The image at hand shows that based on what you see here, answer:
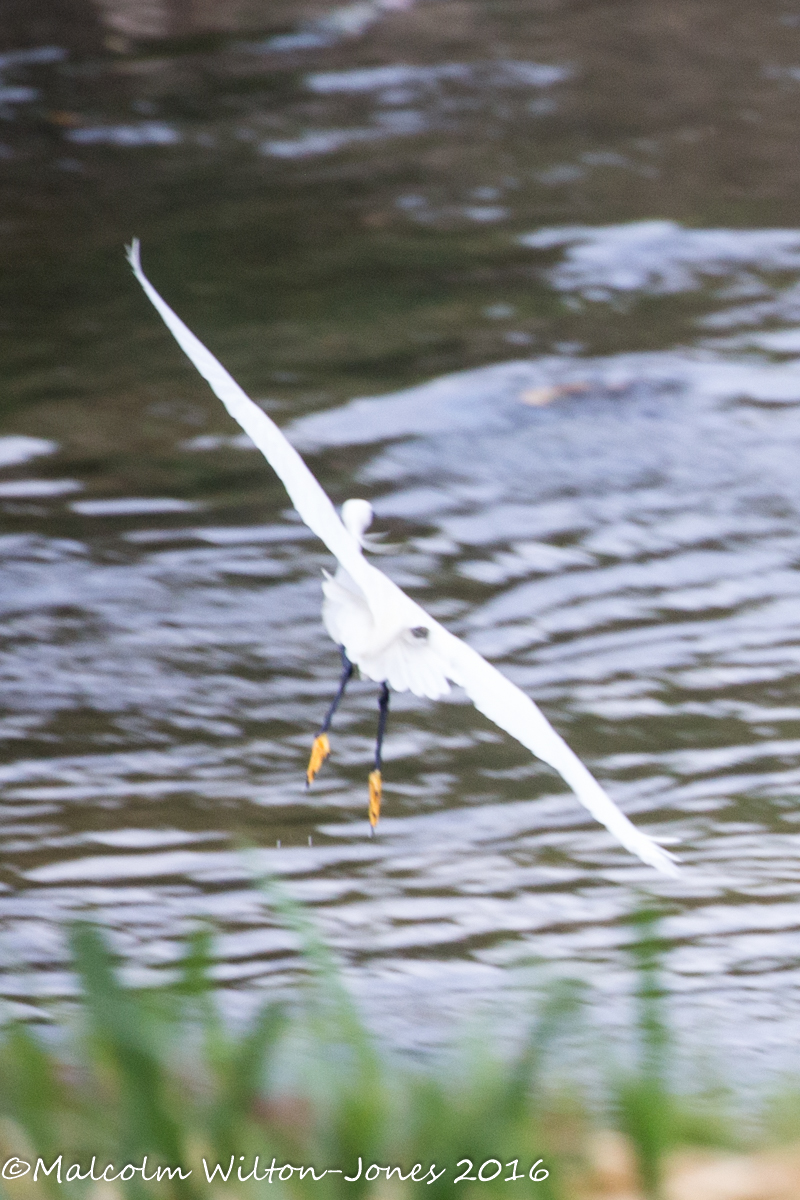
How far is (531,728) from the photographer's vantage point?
49.6 inches

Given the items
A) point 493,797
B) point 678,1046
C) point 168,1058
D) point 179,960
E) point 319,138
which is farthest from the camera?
point 319,138

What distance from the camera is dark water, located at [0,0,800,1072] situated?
2061 mm

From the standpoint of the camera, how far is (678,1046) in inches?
68.4

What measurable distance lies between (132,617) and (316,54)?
3.36 m

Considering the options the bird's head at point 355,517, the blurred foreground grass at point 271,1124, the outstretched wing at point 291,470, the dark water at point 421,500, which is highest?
the outstretched wing at point 291,470

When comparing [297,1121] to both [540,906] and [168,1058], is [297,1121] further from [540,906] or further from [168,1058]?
[540,906]

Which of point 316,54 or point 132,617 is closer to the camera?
point 132,617

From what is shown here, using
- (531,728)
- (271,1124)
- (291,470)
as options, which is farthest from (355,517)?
(271,1124)

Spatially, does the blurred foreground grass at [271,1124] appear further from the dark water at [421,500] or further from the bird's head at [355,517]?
the bird's head at [355,517]

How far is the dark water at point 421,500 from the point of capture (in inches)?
81.1

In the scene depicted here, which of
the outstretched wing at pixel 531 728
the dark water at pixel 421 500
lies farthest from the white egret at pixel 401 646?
the dark water at pixel 421 500

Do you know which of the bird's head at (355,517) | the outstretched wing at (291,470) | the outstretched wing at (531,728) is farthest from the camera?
the bird's head at (355,517)

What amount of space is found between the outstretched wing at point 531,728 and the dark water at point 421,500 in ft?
0.74

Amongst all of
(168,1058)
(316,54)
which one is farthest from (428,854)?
(316,54)
